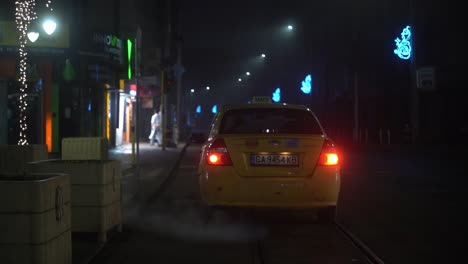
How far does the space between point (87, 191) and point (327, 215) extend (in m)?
3.25

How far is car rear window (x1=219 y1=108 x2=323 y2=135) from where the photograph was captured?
902 centimetres

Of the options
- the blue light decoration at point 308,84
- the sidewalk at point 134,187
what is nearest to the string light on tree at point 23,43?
the sidewalk at point 134,187

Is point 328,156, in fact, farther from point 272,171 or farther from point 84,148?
point 84,148

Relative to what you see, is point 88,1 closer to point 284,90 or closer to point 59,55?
point 59,55

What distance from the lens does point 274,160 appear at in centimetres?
824

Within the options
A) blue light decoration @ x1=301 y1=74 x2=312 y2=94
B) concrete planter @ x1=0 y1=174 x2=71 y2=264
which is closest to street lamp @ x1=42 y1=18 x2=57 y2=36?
concrete planter @ x1=0 y1=174 x2=71 y2=264

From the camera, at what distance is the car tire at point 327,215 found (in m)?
8.75

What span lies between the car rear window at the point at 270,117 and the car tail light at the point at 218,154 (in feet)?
1.81

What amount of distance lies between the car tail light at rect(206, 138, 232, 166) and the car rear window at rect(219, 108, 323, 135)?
0.55m

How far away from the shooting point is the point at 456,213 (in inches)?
389

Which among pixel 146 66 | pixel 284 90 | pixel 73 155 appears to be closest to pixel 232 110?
pixel 73 155

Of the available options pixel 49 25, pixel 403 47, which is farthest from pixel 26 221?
pixel 403 47

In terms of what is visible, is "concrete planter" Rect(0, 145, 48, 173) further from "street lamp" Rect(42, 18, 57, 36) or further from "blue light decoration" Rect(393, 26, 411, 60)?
"blue light decoration" Rect(393, 26, 411, 60)

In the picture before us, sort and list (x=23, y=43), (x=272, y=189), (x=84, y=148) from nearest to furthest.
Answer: (x=272, y=189), (x=84, y=148), (x=23, y=43)
